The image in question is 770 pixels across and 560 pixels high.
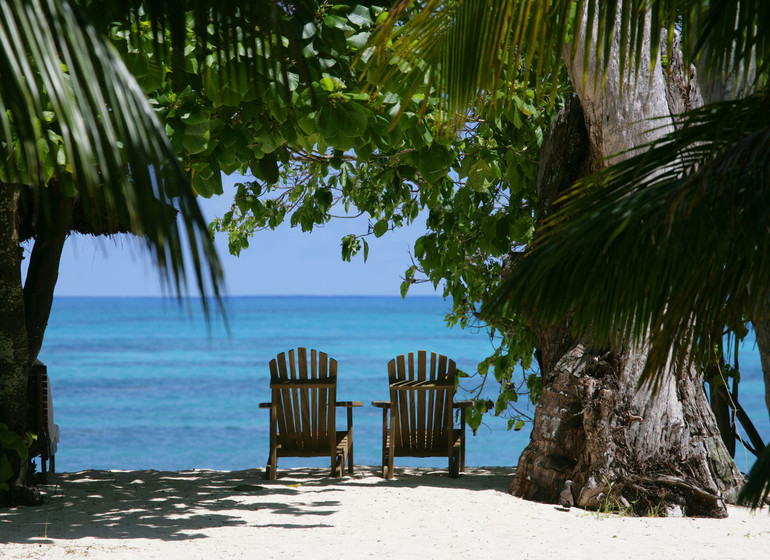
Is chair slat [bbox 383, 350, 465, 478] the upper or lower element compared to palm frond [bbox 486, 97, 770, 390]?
lower

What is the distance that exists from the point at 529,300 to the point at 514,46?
2.70 ft

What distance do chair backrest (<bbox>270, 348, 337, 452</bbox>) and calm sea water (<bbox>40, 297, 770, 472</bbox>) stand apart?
68.8 inches

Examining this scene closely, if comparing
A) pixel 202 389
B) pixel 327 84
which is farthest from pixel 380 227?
pixel 202 389

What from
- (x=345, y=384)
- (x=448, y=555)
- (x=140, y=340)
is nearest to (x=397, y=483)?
(x=448, y=555)

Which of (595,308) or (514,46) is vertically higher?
(514,46)

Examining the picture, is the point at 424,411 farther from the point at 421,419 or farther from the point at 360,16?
the point at 360,16

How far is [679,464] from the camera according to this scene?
5.79 m

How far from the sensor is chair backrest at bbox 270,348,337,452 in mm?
7227

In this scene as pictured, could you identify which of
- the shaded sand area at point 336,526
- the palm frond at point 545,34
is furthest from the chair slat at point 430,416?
the palm frond at point 545,34

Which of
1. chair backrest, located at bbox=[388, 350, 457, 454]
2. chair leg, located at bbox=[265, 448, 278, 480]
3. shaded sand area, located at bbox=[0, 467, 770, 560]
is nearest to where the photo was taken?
shaded sand area, located at bbox=[0, 467, 770, 560]

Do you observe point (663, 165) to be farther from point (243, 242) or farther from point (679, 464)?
point (243, 242)

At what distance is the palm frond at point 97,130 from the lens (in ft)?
2.58

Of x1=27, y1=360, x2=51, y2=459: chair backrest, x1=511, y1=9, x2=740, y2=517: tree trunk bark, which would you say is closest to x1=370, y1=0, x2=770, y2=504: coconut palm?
x1=511, y1=9, x2=740, y2=517: tree trunk bark

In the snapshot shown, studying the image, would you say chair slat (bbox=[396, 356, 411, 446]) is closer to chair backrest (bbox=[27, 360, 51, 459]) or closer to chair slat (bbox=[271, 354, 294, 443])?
chair slat (bbox=[271, 354, 294, 443])
